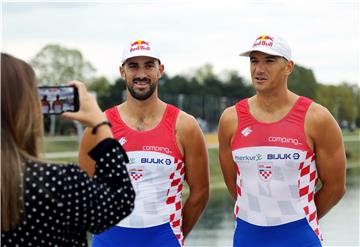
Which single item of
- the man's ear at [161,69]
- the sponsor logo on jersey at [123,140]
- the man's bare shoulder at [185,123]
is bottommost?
the sponsor logo on jersey at [123,140]

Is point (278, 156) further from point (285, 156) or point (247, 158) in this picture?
point (247, 158)

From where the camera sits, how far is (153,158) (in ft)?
17.4

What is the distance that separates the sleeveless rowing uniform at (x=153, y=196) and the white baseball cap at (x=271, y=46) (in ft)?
2.74

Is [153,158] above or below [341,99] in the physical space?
above

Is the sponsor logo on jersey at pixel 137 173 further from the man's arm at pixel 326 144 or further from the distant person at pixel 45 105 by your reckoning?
the distant person at pixel 45 105

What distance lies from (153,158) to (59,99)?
6.85 ft

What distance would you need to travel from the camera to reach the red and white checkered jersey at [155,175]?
17.2 feet

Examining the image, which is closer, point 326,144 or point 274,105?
point 326,144

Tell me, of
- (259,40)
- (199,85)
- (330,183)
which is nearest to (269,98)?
(259,40)

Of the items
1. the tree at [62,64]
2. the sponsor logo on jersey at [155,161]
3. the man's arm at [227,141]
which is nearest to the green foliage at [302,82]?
the tree at [62,64]

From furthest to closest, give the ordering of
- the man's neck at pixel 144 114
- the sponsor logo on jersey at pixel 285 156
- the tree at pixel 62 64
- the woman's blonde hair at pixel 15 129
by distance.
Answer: the tree at pixel 62 64, the man's neck at pixel 144 114, the sponsor logo on jersey at pixel 285 156, the woman's blonde hair at pixel 15 129

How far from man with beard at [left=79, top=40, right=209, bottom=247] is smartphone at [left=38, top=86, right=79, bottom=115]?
1899 millimetres

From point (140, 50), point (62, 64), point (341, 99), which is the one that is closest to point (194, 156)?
point (140, 50)

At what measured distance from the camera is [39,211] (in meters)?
3.08
